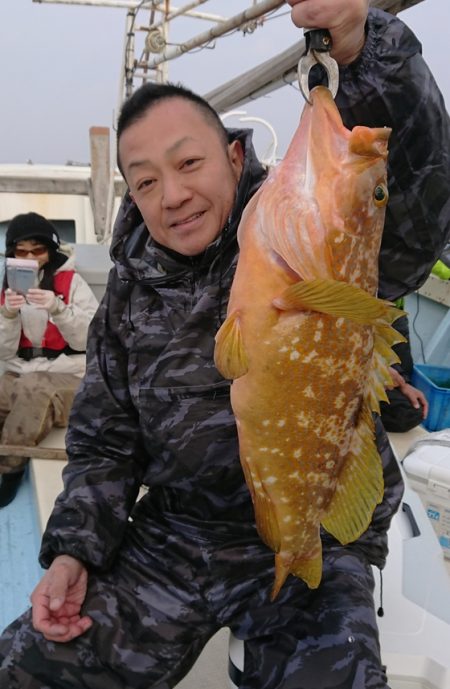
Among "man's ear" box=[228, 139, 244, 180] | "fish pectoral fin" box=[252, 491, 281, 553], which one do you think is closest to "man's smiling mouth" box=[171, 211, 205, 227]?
"man's ear" box=[228, 139, 244, 180]

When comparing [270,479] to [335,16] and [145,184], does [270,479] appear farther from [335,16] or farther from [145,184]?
[335,16]

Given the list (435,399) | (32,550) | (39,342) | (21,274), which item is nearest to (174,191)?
(32,550)

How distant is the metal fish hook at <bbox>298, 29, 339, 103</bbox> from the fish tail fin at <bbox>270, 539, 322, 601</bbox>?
46.7 inches

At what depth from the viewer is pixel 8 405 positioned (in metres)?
4.14

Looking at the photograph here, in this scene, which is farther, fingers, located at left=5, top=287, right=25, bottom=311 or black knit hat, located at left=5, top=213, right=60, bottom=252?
black knit hat, located at left=5, top=213, right=60, bottom=252

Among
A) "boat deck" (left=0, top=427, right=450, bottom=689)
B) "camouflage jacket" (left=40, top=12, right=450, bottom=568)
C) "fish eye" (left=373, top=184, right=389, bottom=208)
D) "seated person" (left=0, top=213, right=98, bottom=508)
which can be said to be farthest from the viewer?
"seated person" (left=0, top=213, right=98, bottom=508)

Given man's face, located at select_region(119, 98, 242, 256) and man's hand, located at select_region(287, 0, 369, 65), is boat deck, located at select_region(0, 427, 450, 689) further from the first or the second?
man's hand, located at select_region(287, 0, 369, 65)

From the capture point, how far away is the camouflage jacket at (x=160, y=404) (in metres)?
1.92

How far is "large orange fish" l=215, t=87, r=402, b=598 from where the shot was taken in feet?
4.23

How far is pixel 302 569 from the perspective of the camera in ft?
5.23

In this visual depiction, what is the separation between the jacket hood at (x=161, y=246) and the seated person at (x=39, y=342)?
2.20 meters

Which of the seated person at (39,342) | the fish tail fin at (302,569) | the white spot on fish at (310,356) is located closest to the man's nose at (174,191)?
the white spot on fish at (310,356)

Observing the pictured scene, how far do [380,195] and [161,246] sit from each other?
35.8 inches

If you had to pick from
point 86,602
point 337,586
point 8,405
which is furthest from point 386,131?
point 8,405
